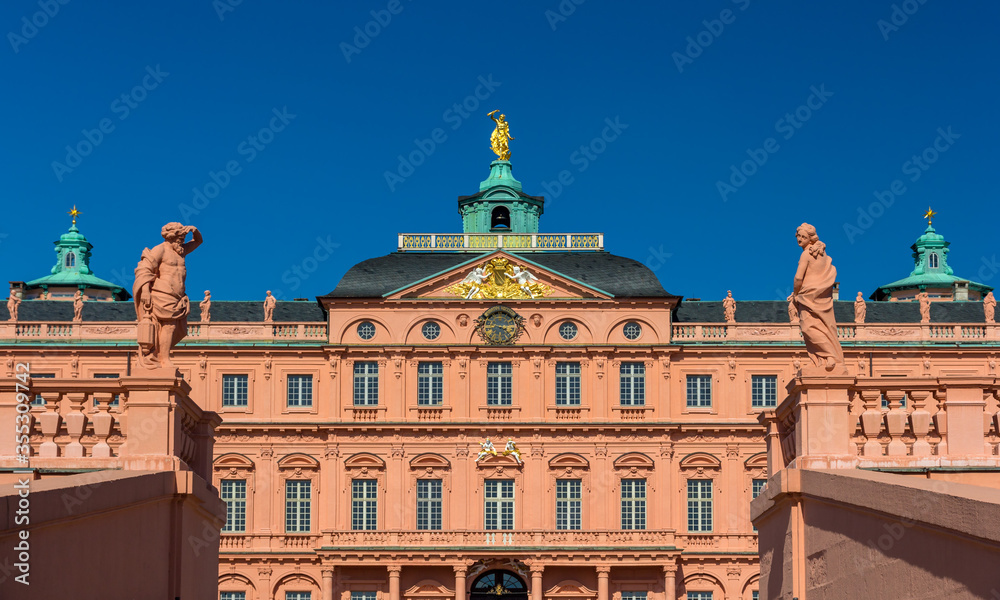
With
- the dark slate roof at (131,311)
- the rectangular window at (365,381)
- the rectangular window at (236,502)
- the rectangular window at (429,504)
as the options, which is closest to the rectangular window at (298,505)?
the rectangular window at (236,502)

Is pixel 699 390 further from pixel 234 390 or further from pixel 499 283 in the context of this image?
pixel 234 390

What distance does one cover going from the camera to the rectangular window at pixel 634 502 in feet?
205

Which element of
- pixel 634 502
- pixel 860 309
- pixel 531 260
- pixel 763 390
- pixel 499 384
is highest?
pixel 531 260

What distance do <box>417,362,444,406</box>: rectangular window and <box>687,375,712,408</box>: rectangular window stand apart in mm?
10774

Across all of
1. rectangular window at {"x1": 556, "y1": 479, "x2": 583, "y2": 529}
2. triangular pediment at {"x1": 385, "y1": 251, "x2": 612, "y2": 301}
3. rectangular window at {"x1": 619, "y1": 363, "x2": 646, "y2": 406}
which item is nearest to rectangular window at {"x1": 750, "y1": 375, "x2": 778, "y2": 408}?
rectangular window at {"x1": 619, "y1": 363, "x2": 646, "y2": 406}

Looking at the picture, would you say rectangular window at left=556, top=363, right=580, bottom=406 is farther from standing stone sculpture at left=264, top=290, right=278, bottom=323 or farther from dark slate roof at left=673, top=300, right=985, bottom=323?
standing stone sculpture at left=264, top=290, right=278, bottom=323

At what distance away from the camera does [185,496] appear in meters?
15.7

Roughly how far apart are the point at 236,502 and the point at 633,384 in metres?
17.7

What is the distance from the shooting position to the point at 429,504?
206 ft

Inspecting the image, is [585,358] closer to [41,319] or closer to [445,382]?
[445,382]

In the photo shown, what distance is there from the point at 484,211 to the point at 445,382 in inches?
536

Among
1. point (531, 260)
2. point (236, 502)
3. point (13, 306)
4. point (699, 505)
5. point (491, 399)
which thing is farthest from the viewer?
point (13, 306)

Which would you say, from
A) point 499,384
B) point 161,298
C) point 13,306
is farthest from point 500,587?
point 161,298

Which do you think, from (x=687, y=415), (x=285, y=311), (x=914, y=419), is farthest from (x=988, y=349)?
(x=914, y=419)
